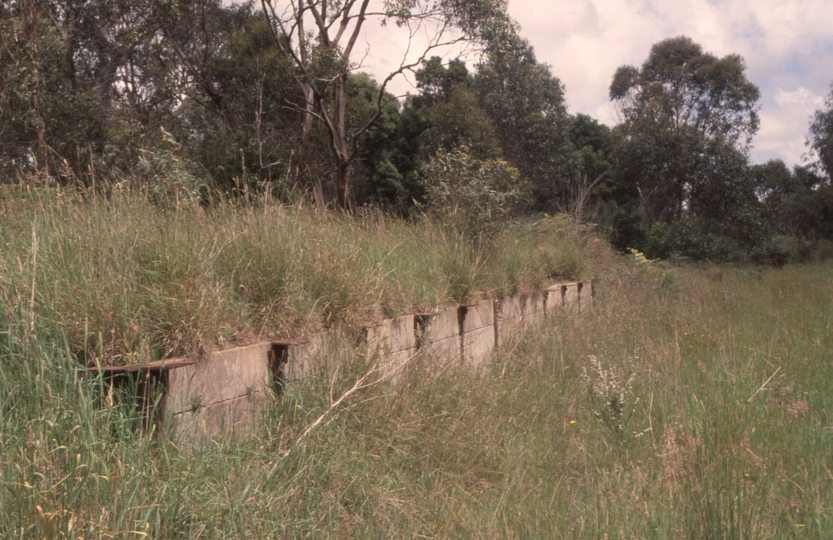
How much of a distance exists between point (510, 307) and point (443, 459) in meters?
3.64

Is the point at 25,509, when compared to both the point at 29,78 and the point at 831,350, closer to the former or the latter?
the point at 831,350

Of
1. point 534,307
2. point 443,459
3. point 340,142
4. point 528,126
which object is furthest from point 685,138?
point 443,459

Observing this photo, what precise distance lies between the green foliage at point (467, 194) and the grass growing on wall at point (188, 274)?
1412mm

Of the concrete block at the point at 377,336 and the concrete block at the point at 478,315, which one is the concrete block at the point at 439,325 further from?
the concrete block at the point at 377,336

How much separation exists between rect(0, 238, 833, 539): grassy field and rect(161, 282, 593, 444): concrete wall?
0.12m

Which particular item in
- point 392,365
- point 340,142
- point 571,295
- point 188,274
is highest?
point 340,142

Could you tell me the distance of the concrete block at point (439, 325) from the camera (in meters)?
5.20

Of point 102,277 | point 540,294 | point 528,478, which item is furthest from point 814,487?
point 540,294

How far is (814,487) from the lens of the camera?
3.29 meters

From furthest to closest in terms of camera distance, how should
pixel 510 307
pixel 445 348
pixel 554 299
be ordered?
pixel 554 299
pixel 510 307
pixel 445 348

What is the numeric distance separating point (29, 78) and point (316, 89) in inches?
205

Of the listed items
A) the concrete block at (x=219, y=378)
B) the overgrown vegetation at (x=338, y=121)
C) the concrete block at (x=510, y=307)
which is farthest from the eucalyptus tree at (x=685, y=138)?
the concrete block at (x=219, y=378)

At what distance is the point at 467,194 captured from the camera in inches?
300

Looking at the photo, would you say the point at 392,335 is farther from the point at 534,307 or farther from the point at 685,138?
the point at 685,138
